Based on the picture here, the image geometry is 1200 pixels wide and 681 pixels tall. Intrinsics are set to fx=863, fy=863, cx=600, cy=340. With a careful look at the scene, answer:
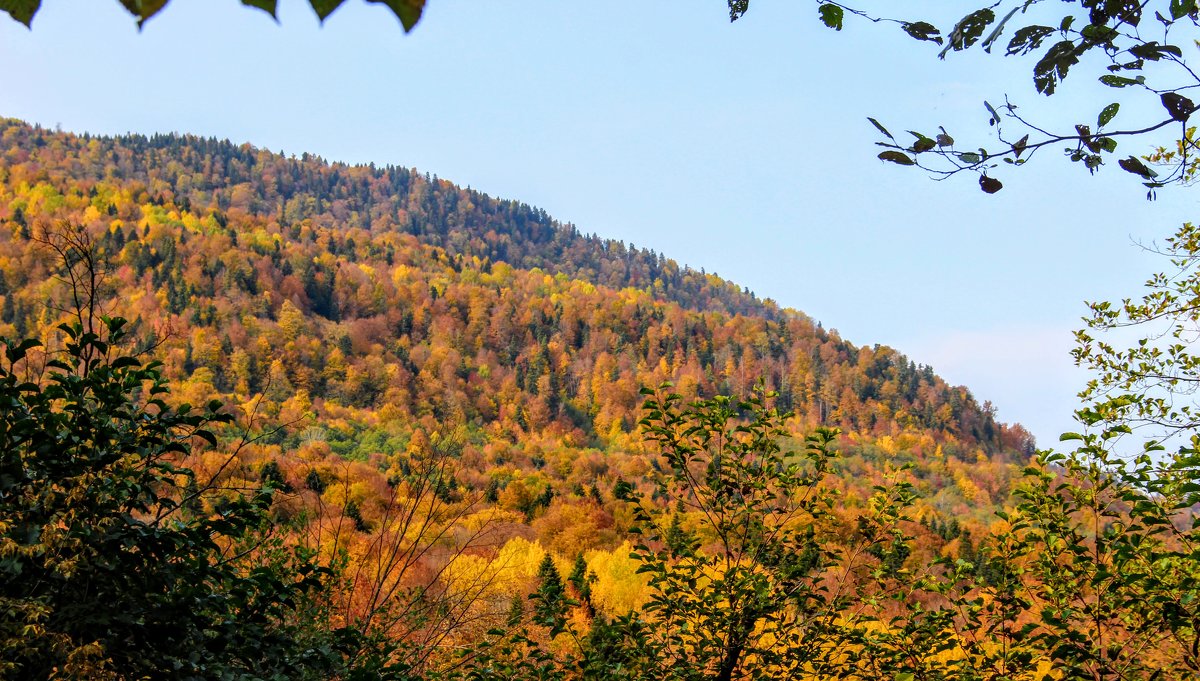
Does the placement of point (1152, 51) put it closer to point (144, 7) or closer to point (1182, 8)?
point (1182, 8)

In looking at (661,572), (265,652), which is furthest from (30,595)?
(661,572)

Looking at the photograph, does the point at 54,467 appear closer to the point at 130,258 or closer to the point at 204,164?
the point at 130,258

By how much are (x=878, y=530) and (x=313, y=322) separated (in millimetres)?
117574

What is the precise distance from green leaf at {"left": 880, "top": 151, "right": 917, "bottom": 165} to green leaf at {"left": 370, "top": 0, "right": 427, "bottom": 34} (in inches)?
64.4

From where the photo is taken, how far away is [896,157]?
2.11 metres

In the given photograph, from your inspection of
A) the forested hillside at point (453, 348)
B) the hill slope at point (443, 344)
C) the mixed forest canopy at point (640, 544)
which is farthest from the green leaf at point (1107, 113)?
the hill slope at point (443, 344)

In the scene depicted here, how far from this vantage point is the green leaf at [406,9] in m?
0.73

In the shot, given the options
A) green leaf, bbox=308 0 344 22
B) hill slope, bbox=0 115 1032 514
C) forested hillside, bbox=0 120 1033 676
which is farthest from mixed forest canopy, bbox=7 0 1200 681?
hill slope, bbox=0 115 1032 514

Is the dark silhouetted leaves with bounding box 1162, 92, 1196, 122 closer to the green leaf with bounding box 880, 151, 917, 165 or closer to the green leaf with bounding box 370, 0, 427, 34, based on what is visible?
the green leaf with bounding box 880, 151, 917, 165

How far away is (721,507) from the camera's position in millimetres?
5664

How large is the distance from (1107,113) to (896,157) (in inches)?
21.8

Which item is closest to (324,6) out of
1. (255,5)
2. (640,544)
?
(255,5)

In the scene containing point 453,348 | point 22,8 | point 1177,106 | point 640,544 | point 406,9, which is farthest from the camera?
point 453,348

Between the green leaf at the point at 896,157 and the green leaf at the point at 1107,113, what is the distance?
497 mm
